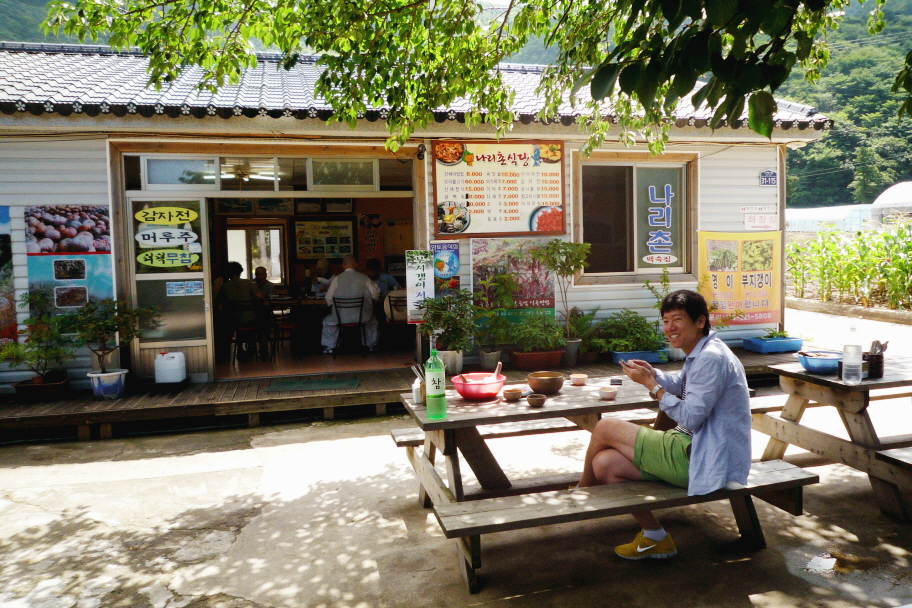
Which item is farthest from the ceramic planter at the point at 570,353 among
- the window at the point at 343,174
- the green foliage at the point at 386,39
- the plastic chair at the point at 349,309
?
the window at the point at 343,174

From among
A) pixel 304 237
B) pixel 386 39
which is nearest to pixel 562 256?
pixel 386 39

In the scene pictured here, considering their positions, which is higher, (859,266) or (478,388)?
(859,266)

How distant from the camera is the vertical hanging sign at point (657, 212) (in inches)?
330

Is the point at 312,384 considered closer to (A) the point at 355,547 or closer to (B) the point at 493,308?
(B) the point at 493,308

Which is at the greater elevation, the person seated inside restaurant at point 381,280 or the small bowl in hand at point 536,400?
the person seated inside restaurant at point 381,280

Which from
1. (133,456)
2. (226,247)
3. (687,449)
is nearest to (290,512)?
(133,456)

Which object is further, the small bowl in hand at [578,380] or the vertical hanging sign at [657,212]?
the vertical hanging sign at [657,212]

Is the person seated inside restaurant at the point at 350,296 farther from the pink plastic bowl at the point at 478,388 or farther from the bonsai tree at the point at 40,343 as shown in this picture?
the pink plastic bowl at the point at 478,388

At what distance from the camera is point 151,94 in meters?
7.11

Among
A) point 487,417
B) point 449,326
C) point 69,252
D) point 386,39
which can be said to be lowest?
point 487,417

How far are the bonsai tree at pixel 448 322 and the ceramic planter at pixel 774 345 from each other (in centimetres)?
368

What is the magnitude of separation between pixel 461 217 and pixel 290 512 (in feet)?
14.0

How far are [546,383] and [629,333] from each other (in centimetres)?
427

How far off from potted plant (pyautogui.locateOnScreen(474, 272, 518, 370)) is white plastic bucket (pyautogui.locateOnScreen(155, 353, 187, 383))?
316 cm
